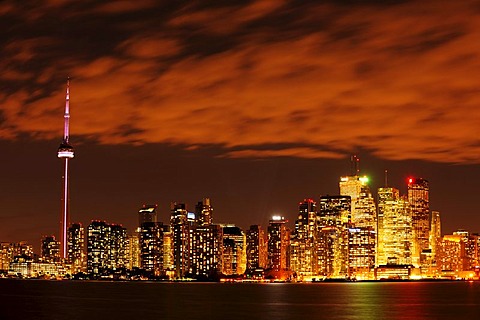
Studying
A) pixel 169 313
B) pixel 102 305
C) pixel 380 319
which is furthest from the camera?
pixel 102 305

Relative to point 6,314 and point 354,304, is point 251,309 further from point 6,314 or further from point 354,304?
point 6,314

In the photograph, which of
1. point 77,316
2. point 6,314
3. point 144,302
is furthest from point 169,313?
point 144,302

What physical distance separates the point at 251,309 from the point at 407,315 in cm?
2540

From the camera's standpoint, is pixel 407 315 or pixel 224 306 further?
pixel 224 306

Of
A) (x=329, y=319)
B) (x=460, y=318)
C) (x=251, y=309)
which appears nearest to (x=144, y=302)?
(x=251, y=309)

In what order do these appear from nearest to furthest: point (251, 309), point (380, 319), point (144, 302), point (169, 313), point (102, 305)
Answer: point (380, 319)
point (169, 313)
point (251, 309)
point (102, 305)
point (144, 302)

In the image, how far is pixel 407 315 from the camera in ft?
412

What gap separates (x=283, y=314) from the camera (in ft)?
420

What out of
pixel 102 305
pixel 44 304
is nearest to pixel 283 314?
pixel 102 305

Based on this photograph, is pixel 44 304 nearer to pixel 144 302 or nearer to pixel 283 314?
pixel 144 302

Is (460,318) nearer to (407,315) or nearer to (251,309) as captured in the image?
(407,315)

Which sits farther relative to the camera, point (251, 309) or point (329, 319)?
point (251, 309)

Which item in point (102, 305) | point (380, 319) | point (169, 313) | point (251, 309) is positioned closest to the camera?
point (380, 319)

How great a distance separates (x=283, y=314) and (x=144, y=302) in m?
37.9
